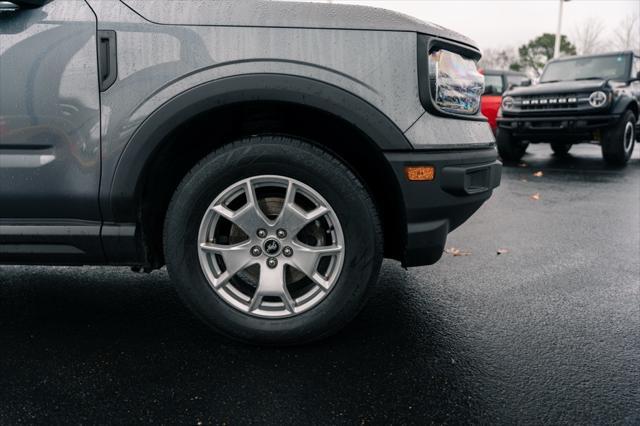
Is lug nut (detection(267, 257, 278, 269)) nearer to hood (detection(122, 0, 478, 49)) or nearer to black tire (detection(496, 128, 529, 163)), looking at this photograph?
hood (detection(122, 0, 478, 49))

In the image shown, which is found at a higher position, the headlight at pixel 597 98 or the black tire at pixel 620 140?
the headlight at pixel 597 98

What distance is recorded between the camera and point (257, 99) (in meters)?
2.00

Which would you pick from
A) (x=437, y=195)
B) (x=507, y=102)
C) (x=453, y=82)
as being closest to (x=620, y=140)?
(x=507, y=102)

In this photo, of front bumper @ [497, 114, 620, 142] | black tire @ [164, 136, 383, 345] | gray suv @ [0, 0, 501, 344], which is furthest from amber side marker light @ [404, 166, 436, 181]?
front bumper @ [497, 114, 620, 142]

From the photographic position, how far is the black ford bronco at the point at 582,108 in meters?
8.06

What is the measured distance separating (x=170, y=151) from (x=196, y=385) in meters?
0.94

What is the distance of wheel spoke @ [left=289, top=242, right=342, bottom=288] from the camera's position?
A: 2.11m

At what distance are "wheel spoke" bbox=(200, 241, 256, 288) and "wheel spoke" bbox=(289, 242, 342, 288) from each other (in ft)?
0.58

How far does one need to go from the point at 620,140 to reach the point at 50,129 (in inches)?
334

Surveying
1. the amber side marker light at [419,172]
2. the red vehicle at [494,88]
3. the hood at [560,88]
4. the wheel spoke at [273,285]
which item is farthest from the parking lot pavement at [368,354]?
the red vehicle at [494,88]

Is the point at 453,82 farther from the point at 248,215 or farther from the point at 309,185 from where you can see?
the point at 248,215

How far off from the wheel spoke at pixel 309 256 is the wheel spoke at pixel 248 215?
164 mm

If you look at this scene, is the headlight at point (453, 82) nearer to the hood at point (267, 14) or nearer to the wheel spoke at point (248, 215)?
the hood at point (267, 14)

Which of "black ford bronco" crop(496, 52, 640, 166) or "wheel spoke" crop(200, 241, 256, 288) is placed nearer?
"wheel spoke" crop(200, 241, 256, 288)
